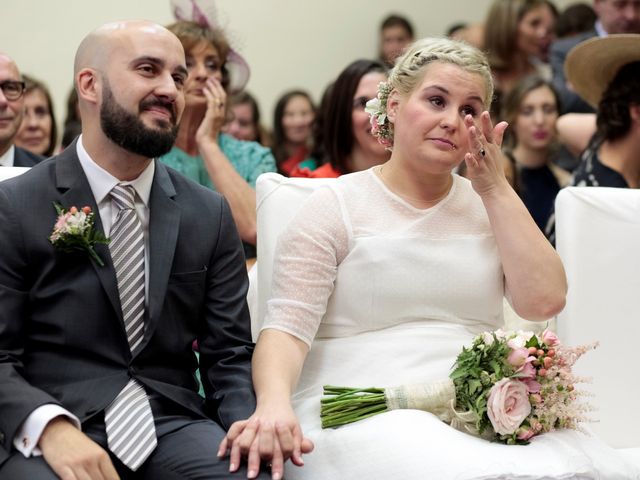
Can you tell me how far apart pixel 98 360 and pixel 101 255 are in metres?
0.25

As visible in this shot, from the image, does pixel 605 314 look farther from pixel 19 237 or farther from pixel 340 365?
pixel 19 237

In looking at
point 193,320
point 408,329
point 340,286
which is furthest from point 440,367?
point 193,320

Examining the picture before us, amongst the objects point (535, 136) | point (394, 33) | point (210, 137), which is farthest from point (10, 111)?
point (394, 33)

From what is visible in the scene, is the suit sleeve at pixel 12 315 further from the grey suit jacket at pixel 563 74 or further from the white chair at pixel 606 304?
the grey suit jacket at pixel 563 74

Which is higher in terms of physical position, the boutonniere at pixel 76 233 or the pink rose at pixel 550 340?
the boutonniere at pixel 76 233

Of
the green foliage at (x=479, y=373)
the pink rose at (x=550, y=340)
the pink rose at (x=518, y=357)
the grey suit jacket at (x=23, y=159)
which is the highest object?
the grey suit jacket at (x=23, y=159)

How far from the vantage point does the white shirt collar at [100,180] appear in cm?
255

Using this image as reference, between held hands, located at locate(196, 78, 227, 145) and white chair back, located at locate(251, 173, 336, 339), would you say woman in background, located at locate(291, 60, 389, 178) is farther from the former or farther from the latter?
white chair back, located at locate(251, 173, 336, 339)

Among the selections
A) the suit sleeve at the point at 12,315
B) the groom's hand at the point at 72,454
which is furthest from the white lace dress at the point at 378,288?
the suit sleeve at the point at 12,315

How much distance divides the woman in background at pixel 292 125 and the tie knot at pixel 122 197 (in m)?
3.65

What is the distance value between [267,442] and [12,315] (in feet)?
2.12

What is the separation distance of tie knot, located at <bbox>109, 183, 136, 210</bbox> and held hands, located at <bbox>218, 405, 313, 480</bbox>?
61 centimetres

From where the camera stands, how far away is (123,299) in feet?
8.14

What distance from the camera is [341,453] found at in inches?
94.9
